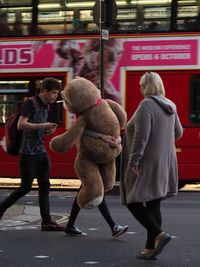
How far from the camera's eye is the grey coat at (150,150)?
5.91 metres

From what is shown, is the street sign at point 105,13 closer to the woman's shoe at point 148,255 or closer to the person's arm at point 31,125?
the person's arm at point 31,125

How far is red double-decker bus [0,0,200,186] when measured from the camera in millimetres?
12156

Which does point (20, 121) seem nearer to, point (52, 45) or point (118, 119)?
point (118, 119)

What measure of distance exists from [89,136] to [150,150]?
30.5 inches

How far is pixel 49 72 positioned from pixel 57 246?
650cm

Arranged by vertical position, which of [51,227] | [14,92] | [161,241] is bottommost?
[51,227]

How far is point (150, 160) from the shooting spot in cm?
598

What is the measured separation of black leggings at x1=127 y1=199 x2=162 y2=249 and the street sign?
20.3ft

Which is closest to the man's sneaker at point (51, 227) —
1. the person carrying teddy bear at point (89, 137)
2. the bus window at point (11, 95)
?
the person carrying teddy bear at point (89, 137)

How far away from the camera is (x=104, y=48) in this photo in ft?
40.7

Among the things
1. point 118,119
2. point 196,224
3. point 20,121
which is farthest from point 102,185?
point 196,224

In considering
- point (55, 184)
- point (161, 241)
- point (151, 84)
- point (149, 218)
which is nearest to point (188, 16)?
point (55, 184)

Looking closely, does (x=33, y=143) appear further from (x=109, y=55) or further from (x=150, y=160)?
(x=109, y=55)

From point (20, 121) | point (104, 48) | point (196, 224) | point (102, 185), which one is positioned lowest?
point (196, 224)
